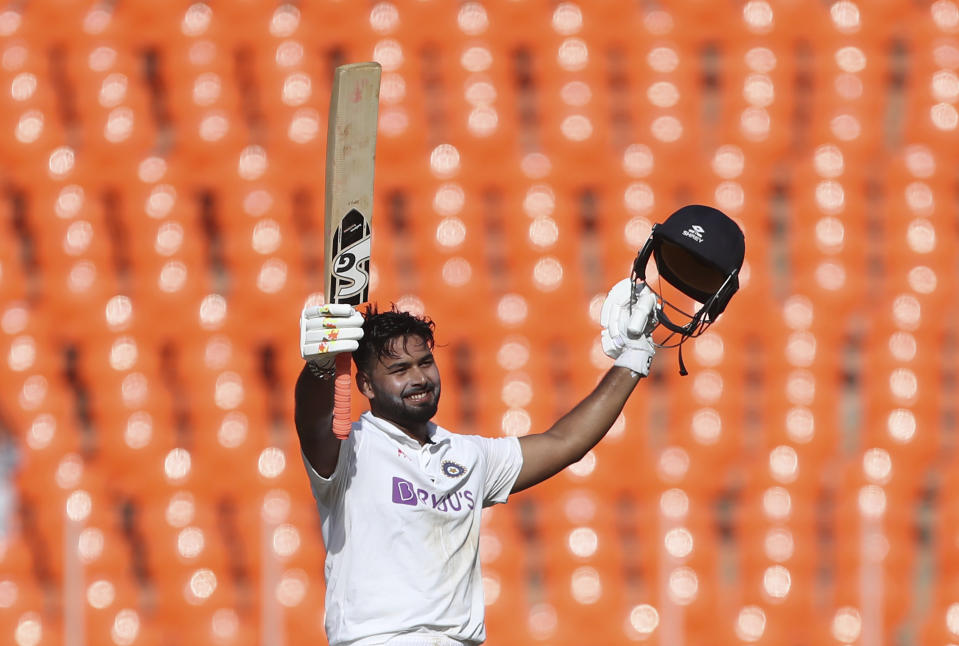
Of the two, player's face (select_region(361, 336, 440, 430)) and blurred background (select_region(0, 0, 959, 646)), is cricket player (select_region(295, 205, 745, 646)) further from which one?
blurred background (select_region(0, 0, 959, 646))

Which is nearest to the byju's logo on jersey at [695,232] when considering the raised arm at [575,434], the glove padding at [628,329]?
the glove padding at [628,329]

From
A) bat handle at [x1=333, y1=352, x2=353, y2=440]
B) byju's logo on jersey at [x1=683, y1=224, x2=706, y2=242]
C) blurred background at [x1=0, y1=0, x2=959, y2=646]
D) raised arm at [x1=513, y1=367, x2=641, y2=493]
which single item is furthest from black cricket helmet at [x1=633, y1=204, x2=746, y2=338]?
blurred background at [x1=0, y1=0, x2=959, y2=646]

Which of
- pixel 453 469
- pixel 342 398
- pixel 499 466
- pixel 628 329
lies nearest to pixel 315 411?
pixel 342 398

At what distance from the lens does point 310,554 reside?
4.32 m

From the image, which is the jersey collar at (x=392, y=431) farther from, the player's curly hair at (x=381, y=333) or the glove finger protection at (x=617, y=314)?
the glove finger protection at (x=617, y=314)

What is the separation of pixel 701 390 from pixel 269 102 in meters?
1.97

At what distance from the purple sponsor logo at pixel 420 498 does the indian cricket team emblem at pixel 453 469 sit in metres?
0.03

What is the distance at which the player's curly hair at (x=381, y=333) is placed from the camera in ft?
7.16

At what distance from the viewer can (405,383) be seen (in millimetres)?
2145

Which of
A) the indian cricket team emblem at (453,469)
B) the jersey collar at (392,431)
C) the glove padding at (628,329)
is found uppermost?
the glove padding at (628,329)

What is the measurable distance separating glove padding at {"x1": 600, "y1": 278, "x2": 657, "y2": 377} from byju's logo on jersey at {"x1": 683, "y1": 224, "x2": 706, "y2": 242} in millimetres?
125

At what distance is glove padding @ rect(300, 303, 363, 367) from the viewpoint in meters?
1.96

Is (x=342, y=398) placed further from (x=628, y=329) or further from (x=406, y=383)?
(x=628, y=329)

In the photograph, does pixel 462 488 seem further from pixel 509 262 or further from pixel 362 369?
pixel 509 262
